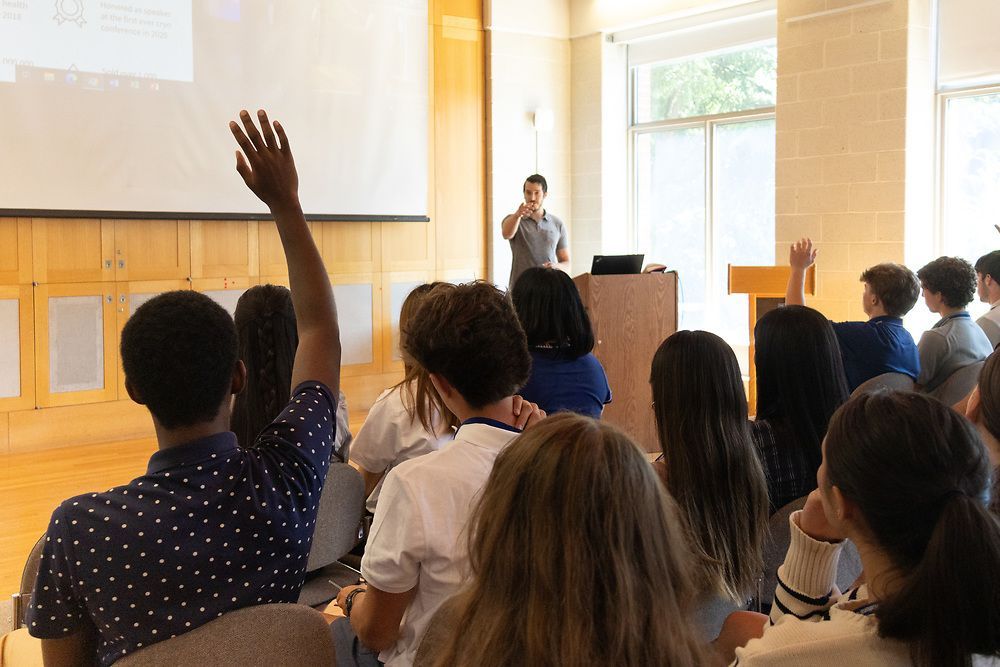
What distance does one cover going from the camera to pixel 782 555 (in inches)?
84.1

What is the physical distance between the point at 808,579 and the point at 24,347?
18.5ft

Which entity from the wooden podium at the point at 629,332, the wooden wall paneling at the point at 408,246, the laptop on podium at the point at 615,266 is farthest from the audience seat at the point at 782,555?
the wooden wall paneling at the point at 408,246

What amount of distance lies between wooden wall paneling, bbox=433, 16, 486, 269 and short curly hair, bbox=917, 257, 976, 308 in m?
4.64


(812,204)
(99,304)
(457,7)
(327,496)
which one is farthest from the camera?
(457,7)

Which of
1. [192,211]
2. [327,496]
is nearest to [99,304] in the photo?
[192,211]

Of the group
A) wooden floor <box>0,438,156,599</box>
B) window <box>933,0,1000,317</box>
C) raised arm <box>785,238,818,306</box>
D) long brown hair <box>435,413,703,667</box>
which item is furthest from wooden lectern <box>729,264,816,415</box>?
long brown hair <box>435,413,703,667</box>

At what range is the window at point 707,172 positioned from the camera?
26.6 feet

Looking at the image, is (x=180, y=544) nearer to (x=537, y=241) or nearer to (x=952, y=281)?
(x=952, y=281)

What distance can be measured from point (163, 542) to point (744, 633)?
1079 mm

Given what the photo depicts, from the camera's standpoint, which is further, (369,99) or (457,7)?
(457,7)

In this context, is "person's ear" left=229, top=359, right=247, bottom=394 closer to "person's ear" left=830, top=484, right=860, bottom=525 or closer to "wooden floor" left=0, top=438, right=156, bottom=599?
"person's ear" left=830, top=484, right=860, bottom=525

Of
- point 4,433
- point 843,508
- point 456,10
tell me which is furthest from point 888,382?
point 456,10

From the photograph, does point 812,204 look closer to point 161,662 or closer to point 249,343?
point 249,343

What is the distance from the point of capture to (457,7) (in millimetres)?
8133
